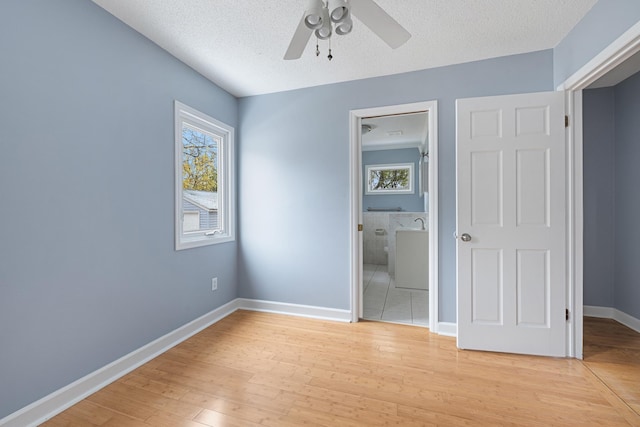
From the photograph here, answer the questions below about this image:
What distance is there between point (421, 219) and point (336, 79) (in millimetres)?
2887

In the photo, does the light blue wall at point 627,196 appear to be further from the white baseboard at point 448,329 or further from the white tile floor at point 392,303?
the white tile floor at point 392,303

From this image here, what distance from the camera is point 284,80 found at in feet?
9.25

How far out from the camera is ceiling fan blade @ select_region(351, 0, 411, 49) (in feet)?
3.94

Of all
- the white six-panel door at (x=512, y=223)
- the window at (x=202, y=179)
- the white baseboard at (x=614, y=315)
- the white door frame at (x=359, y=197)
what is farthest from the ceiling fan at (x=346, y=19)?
the white baseboard at (x=614, y=315)

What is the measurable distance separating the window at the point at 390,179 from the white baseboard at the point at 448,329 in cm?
375

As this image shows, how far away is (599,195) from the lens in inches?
114

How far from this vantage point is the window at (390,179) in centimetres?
591

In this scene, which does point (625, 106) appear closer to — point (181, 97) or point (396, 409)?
point (396, 409)

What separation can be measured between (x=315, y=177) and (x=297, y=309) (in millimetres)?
1504

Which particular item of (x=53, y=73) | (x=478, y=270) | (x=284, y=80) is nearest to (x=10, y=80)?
(x=53, y=73)

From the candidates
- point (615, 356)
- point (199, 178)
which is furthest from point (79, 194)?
point (615, 356)

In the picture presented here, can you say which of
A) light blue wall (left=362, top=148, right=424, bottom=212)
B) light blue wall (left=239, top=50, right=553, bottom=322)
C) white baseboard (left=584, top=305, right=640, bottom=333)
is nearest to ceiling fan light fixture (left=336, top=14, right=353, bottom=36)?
light blue wall (left=239, top=50, right=553, bottom=322)

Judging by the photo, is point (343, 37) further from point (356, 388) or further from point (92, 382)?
point (92, 382)

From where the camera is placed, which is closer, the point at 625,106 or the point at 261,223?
the point at 625,106
